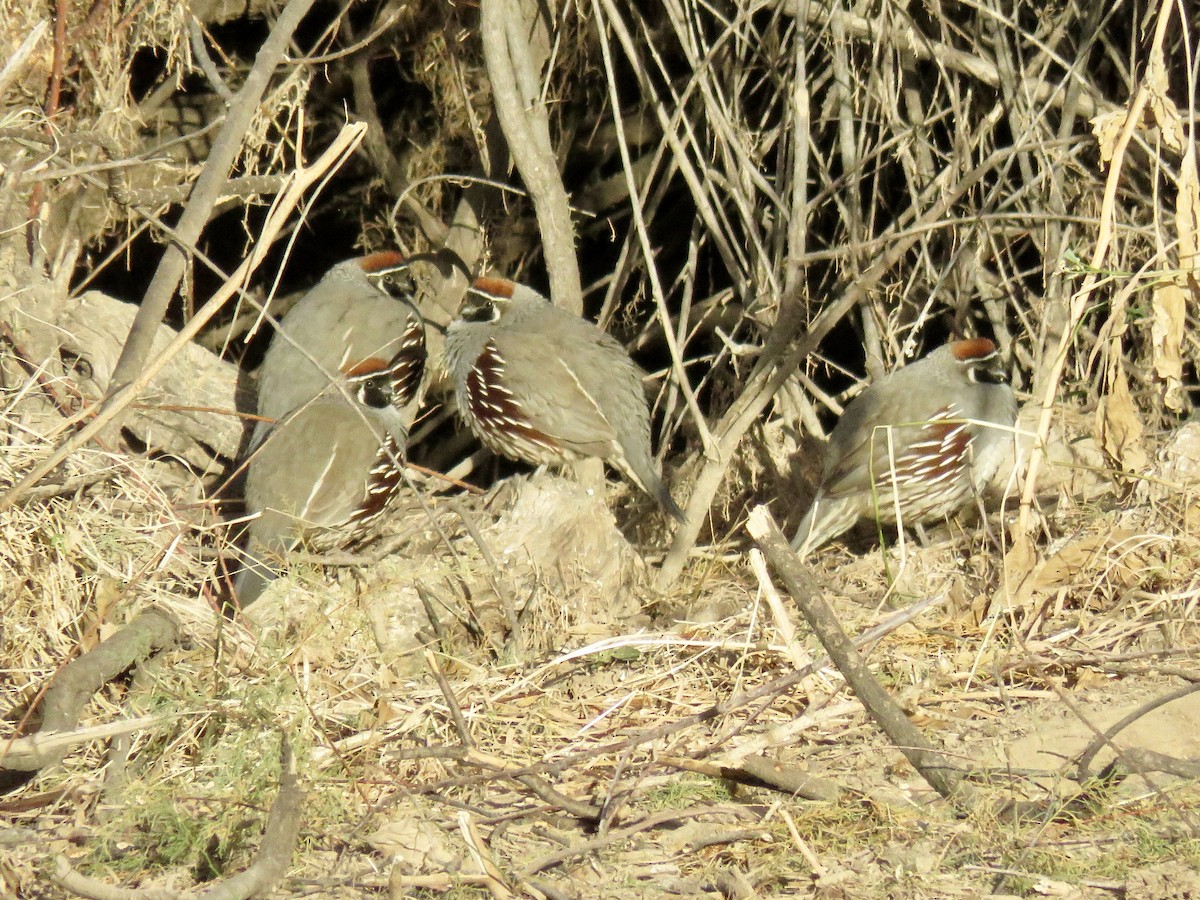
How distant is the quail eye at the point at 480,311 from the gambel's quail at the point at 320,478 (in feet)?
3.58

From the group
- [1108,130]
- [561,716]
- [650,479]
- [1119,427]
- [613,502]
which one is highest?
[1108,130]

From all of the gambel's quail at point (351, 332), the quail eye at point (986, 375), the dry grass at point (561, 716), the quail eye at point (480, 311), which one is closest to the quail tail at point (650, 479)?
the dry grass at point (561, 716)

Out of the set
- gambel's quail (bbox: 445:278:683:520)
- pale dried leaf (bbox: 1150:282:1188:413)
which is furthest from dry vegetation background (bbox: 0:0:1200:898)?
gambel's quail (bbox: 445:278:683:520)

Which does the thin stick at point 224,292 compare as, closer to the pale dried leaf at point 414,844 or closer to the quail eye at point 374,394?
the pale dried leaf at point 414,844

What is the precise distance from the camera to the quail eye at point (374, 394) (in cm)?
705

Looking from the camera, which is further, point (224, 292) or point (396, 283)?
point (396, 283)

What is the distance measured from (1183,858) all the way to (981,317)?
4599 millimetres

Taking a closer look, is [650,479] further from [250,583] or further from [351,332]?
[250,583]

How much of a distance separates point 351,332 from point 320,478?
4.29ft

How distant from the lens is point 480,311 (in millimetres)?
7664

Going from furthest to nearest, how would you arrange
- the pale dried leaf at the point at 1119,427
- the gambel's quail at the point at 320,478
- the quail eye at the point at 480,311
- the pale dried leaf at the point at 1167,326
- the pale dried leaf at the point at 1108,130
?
the quail eye at the point at 480,311, the gambel's quail at the point at 320,478, the pale dried leaf at the point at 1119,427, the pale dried leaf at the point at 1167,326, the pale dried leaf at the point at 1108,130

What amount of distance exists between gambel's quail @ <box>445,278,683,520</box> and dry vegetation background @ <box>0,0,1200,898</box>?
0.32 meters

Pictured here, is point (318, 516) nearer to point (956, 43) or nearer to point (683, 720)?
point (683, 720)

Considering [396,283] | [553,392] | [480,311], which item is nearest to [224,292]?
[553,392]
